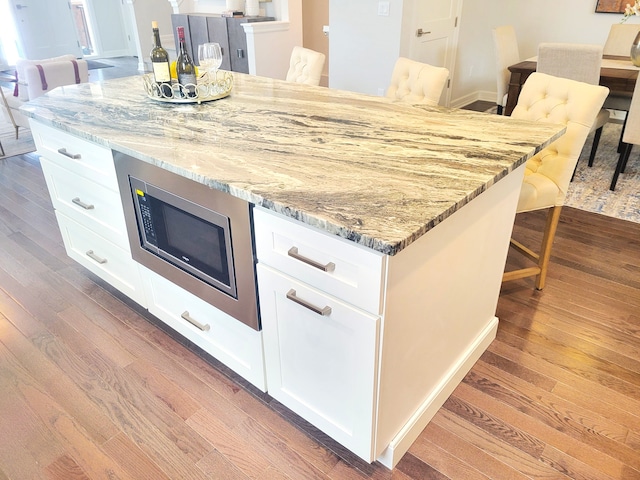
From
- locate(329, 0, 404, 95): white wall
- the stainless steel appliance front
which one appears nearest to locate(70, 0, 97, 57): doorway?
locate(329, 0, 404, 95): white wall

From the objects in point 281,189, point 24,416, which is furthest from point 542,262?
point 24,416

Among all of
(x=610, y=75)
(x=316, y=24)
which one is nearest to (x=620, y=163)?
(x=610, y=75)

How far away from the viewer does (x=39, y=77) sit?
4.10 meters

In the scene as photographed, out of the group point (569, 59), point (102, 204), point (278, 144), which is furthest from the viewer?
point (569, 59)

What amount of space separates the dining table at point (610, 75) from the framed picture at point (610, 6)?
88cm

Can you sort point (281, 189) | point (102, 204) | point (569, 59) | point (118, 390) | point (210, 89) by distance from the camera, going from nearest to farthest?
point (281, 189), point (118, 390), point (102, 204), point (210, 89), point (569, 59)

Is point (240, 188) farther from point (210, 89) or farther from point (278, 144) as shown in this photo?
point (210, 89)

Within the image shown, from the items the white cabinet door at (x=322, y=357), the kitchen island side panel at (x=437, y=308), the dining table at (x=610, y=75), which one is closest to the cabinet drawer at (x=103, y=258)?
the white cabinet door at (x=322, y=357)

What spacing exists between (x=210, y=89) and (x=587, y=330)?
2100 millimetres

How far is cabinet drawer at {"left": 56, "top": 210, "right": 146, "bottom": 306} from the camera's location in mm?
2094

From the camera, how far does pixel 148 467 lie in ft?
4.98

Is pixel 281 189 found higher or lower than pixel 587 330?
higher

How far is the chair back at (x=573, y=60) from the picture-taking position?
3.18 m

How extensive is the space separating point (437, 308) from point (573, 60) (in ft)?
9.01
